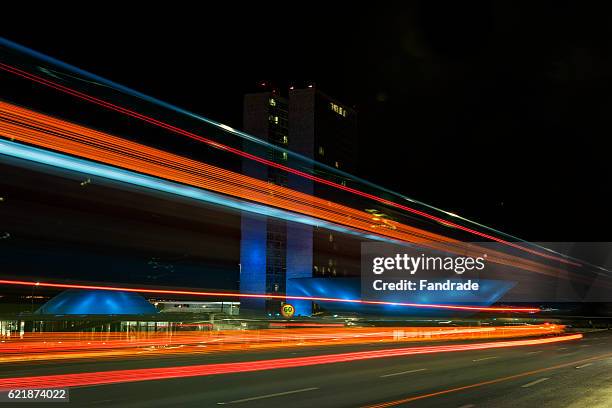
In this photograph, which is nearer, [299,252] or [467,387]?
[467,387]

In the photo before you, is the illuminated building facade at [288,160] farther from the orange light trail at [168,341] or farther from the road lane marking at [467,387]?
the road lane marking at [467,387]

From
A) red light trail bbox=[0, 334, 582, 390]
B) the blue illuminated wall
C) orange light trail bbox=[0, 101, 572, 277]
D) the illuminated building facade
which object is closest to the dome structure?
orange light trail bbox=[0, 101, 572, 277]

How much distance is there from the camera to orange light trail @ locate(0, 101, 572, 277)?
17.6m

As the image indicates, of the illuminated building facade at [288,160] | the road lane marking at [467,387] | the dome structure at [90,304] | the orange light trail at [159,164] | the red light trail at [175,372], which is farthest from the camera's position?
the illuminated building facade at [288,160]

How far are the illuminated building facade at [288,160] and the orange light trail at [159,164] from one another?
77304 mm

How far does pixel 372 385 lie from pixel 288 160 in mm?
110494

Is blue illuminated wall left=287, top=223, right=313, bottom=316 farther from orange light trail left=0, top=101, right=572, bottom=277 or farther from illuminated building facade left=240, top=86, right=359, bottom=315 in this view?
orange light trail left=0, top=101, right=572, bottom=277

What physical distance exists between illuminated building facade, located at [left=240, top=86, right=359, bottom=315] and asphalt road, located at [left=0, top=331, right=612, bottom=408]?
97.5m

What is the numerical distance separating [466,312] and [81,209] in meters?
43.8

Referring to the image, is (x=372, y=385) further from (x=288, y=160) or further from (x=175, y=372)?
(x=288, y=160)

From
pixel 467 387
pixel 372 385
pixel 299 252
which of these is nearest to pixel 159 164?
pixel 372 385

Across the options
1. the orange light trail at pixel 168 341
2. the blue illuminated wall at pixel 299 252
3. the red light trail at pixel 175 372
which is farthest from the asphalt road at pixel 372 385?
the blue illuminated wall at pixel 299 252

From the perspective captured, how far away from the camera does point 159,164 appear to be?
900 inches

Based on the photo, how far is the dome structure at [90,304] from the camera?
147 ft
